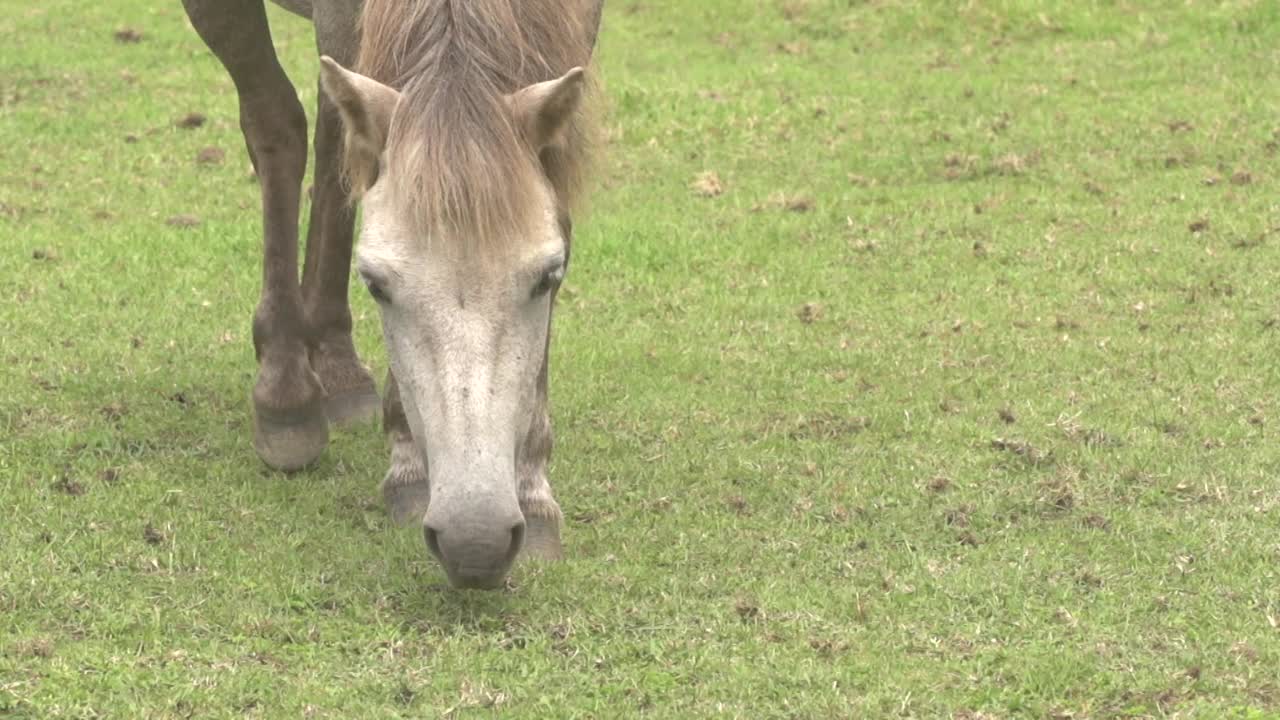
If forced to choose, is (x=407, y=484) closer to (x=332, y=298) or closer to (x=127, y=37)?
(x=332, y=298)

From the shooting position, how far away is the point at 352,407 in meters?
6.71

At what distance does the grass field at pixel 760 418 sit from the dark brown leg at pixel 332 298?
0.18 metres

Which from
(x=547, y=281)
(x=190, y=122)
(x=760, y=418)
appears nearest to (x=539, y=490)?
(x=547, y=281)

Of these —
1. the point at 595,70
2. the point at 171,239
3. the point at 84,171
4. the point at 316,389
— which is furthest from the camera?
the point at 84,171

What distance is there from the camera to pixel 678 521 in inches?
216

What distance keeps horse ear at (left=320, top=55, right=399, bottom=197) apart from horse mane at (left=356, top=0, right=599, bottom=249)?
7 cm

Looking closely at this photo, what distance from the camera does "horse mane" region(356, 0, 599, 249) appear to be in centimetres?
436

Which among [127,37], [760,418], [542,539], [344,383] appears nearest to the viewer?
[542,539]

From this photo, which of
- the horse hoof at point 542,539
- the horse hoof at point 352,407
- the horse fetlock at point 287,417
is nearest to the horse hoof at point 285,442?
the horse fetlock at point 287,417

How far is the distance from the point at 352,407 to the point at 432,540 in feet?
8.25

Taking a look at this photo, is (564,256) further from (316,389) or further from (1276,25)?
(1276,25)

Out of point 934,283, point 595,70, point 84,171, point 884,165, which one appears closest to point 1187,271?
point 934,283

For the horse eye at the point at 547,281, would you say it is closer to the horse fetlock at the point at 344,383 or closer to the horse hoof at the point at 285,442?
the horse hoof at the point at 285,442

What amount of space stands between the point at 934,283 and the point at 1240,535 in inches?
126
